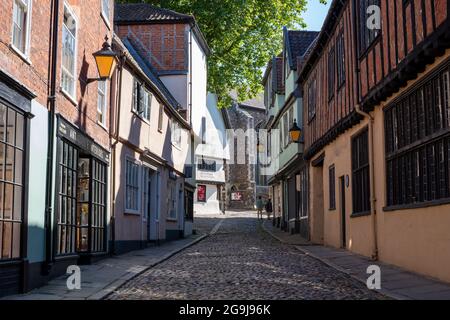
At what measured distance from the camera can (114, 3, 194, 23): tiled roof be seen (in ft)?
85.7

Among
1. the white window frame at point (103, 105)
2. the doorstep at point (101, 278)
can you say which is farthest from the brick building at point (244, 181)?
the white window frame at point (103, 105)

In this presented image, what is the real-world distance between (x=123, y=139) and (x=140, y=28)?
11719 millimetres

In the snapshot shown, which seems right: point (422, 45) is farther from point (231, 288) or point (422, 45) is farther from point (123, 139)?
point (123, 139)

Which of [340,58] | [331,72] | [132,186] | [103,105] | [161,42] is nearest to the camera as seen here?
[103,105]

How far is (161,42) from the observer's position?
26.3 meters

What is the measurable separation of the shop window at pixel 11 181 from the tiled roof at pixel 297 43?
686 inches

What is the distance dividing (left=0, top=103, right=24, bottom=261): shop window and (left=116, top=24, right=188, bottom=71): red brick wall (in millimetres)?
17882

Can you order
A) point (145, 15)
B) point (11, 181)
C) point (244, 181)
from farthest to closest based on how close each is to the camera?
1. point (244, 181)
2. point (145, 15)
3. point (11, 181)

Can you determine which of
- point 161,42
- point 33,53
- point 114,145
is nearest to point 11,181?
point 33,53

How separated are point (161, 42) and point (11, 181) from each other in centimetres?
1865

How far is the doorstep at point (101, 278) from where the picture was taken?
27.9 feet

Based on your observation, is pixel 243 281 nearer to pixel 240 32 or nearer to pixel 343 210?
pixel 343 210
